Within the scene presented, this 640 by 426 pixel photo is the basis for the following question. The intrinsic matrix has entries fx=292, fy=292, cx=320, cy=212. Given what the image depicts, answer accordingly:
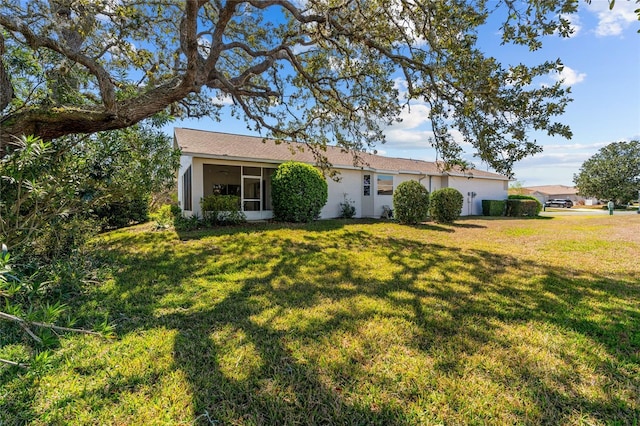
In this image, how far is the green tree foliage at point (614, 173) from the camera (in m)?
36.8

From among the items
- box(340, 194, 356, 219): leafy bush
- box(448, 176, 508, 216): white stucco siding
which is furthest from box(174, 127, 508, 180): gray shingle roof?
box(448, 176, 508, 216): white stucco siding

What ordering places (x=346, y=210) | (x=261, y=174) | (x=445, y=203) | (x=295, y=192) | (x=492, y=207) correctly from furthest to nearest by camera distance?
(x=492, y=207) < (x=346, y=210) < (x=445, y=203) < (x=261, y=174) < (x=295, y=192)

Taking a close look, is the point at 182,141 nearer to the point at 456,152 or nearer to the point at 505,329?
the point at 456,152

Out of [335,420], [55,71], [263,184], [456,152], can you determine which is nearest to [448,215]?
[456,152]

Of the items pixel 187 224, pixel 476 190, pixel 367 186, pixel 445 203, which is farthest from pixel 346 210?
pixel 476 190

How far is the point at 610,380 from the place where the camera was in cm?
255

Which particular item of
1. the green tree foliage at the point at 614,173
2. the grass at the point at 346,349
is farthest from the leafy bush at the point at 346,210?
the green tree foliage at the point at 614,173

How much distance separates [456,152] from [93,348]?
829 centimetres

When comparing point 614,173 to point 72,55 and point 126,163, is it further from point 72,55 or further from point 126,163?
point 72,55

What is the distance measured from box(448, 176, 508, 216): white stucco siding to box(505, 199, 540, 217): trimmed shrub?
5.17ft

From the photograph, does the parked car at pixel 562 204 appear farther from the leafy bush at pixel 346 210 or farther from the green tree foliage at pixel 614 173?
the leafy bush at pixel 346 210

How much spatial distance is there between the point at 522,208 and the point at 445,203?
12.5 meters

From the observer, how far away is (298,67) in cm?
865

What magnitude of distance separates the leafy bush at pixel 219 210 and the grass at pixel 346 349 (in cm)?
492
